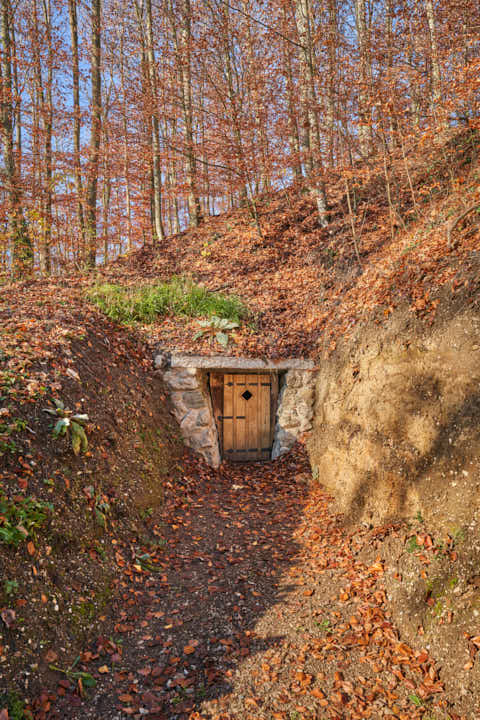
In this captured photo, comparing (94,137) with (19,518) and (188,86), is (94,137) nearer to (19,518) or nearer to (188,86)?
(188,86)

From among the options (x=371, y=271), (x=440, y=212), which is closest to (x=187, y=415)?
(x=371, y=271)

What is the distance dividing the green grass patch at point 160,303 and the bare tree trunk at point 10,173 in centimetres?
359

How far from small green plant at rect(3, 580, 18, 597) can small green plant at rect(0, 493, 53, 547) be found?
280mm

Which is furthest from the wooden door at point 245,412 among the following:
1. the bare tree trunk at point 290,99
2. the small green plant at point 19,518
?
the bare tree trunk at point 290,99

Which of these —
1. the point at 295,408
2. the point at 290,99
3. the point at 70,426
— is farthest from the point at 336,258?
the point at 70,426

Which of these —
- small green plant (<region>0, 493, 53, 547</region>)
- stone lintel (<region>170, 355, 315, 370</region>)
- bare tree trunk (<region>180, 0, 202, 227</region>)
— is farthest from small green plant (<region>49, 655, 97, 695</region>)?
bare tree trunk (<region>180, 0, 202, 227</region>)

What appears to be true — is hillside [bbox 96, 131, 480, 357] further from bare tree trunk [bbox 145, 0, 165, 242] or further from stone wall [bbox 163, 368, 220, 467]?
bare tree trunk [bbox 145, 0, 165, 242]

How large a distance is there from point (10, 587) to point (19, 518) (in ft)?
1.82

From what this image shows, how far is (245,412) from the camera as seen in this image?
328 inches

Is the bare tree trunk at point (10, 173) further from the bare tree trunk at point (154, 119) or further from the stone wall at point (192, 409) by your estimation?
the stone wall at point (192, 409)

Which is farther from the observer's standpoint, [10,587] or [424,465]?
[424,465]

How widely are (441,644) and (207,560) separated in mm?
2642

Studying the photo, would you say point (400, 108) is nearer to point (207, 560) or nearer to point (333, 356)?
point (333, 356)

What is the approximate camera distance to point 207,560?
4840 millimetres
